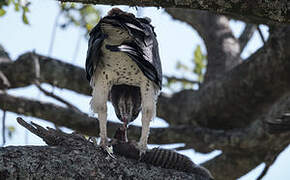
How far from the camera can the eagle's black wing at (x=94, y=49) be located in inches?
174

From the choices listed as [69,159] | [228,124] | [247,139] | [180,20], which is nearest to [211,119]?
[228,124]

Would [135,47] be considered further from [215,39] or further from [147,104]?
[215,39]

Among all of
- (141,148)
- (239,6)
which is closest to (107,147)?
(141,148)

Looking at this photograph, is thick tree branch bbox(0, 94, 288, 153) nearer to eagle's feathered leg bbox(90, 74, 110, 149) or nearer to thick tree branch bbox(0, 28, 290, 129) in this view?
thick tree branch bbox(0, 28, 290, 129)

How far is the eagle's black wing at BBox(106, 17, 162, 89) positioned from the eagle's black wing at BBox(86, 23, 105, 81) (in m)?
0.16

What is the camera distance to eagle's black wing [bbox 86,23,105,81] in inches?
174

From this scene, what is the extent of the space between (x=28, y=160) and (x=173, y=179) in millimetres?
1188

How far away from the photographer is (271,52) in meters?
6.44

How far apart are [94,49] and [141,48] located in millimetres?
420

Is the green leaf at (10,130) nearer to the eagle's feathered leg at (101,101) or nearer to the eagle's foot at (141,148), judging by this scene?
the eagle's feathered leg at (101,101)

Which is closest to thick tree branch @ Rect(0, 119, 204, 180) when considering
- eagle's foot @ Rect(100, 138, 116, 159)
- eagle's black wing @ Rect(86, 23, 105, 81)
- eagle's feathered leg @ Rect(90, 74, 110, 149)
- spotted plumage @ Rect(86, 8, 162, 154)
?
eagle's foot @ Rect(100, 138, 116, 159)

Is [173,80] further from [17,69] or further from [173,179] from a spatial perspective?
[173,179]

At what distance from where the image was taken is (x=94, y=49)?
4434mm

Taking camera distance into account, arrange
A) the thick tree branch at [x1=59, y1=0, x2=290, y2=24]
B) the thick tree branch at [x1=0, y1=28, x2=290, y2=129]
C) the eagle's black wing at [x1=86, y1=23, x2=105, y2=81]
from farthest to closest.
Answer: the thick tree branch at [x1=0, y1=28, x2=290, y2=129], the eagle's black wing at [x1=86, y1=23, x2=105, y2=81], the thick tree branch at [x1=59, y1=0, x2=290, y2=24]
